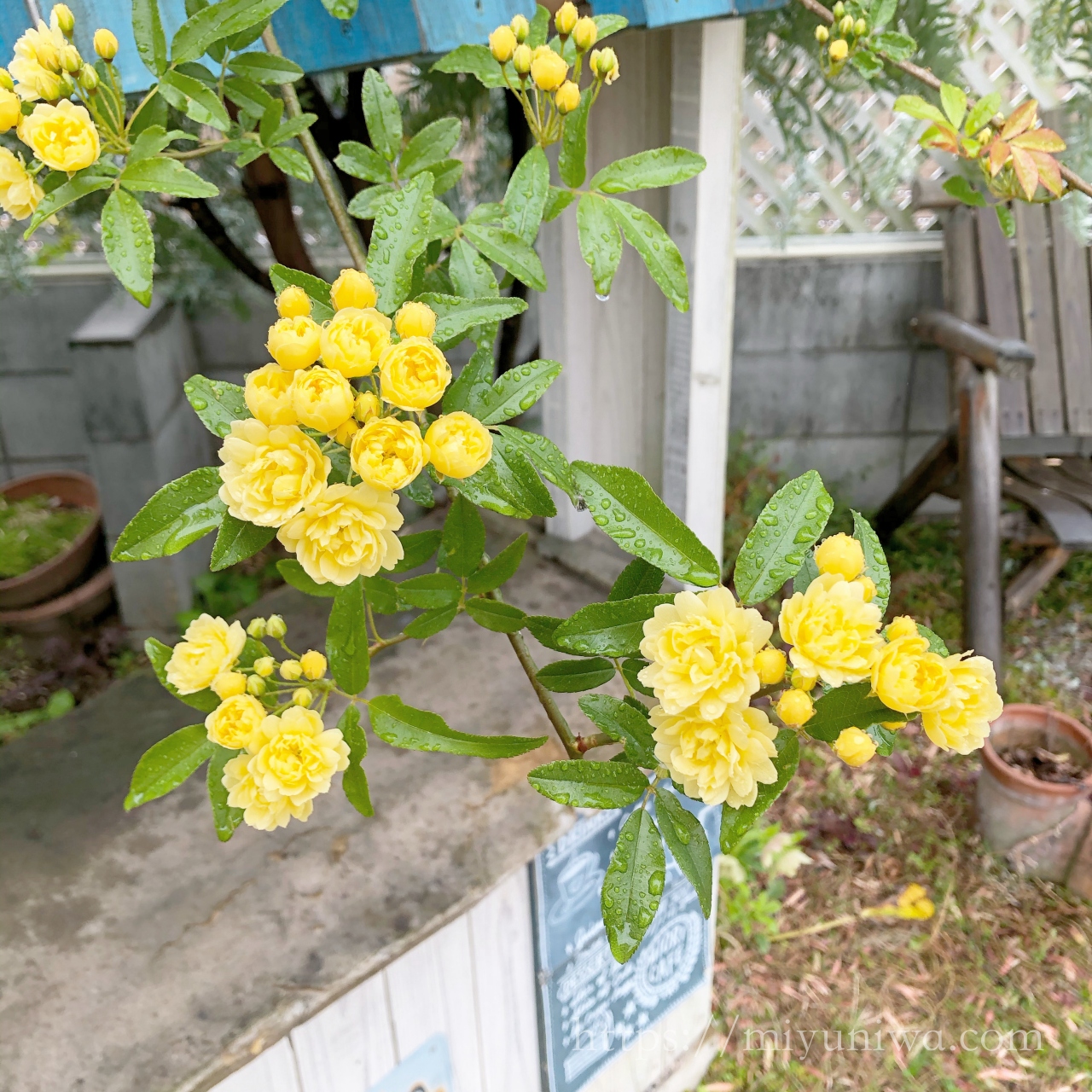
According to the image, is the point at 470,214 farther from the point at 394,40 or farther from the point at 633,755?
the point at 633,755

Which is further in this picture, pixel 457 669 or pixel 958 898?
pixel 958 898

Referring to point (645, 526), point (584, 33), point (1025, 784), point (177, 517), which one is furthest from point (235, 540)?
point (1025, 784)

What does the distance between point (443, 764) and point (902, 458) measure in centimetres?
239

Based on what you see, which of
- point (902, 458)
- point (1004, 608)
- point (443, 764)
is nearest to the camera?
point (443, 764)

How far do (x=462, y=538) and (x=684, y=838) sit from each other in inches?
10.5

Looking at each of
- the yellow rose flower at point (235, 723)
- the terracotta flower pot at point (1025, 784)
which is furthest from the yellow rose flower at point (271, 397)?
the terracotta flower pot at point (1025, 784)

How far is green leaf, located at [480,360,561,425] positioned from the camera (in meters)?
0.57

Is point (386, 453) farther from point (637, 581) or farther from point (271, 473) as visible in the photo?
point (637, 581)

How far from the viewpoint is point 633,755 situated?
0.60 metres

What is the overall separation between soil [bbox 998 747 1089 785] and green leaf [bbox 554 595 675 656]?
6.49 feet

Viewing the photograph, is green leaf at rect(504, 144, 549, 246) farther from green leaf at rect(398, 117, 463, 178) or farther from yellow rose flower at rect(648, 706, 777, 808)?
yellow rose flower at rect(648, 706, 777, 808)

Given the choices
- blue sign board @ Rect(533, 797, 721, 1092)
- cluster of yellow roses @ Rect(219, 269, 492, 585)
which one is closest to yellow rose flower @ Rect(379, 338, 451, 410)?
cluster of yellow roses @ Rect(219, 269, 492, 585)

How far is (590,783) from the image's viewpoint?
605 mm

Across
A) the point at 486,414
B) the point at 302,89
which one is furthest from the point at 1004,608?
the point at 486,414
